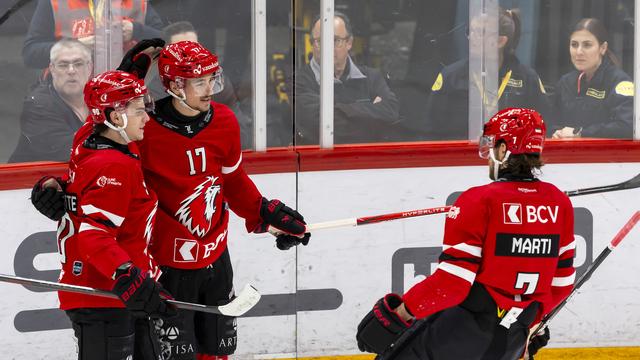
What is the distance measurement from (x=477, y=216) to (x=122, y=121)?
3.41 ft

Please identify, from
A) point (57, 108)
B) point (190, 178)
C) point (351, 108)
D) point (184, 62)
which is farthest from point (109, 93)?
point (351, 108)

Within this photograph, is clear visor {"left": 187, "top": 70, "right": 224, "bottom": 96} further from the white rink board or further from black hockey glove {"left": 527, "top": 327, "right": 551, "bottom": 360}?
black hockey glove {"left": 527, "top": 327, "right": 551, "bottom": 360}

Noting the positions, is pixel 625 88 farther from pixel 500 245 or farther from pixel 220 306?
pixel 220 306

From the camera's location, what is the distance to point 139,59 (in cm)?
386

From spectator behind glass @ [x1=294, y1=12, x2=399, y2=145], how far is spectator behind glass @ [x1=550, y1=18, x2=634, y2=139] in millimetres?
722

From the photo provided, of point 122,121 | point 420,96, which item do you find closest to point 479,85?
point 420,96

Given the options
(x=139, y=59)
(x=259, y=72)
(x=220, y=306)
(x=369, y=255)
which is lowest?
(x=369, y=255)

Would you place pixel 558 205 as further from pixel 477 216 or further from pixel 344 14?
pixel 344 14

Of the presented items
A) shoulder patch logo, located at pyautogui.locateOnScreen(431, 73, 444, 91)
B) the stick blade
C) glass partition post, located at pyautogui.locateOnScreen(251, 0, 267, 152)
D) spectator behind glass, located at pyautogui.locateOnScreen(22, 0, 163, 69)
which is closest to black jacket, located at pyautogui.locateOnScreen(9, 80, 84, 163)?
spectator behind glass, located at pyautogui.locateOnScreen(22, 0, 163, 69)

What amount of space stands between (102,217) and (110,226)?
0.12 feet

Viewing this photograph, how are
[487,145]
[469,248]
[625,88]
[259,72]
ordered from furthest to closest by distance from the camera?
[625,88], [259,72], [487,145], [469,248]

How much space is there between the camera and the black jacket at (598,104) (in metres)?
5.04

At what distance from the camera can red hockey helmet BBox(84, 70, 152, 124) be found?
3.44m

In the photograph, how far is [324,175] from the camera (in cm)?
475
